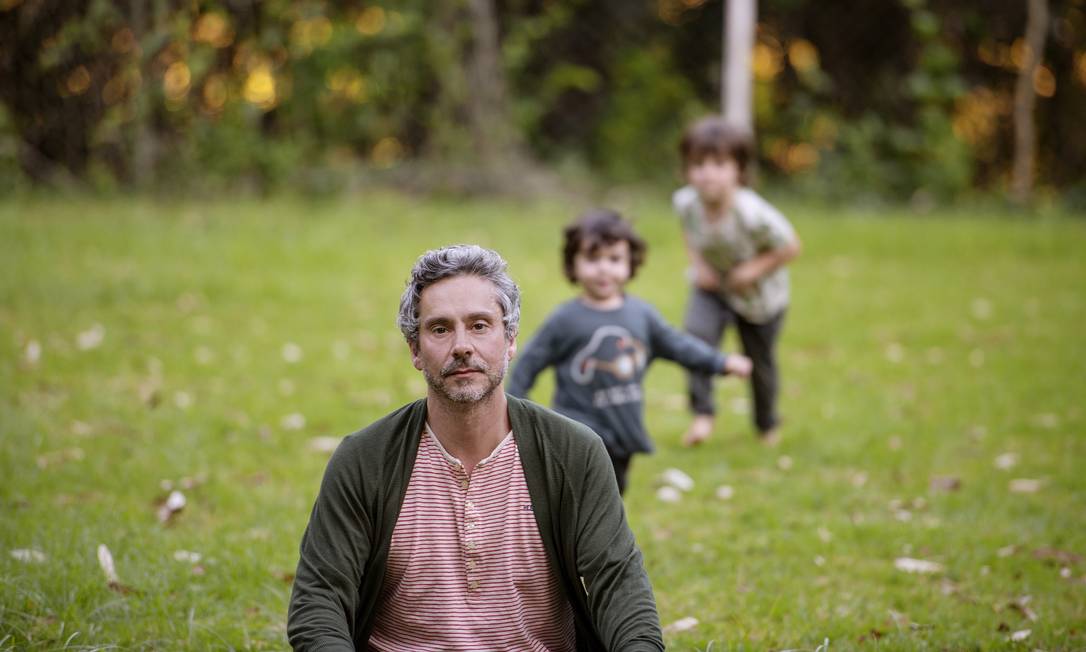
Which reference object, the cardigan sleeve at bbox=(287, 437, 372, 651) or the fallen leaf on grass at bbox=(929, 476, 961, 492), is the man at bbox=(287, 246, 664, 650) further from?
the fallen leaf on grass at bbox=(929, 476, 961, 492)

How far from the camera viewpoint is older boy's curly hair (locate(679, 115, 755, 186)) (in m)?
5.67

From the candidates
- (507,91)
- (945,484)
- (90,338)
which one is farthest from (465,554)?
(507,91)

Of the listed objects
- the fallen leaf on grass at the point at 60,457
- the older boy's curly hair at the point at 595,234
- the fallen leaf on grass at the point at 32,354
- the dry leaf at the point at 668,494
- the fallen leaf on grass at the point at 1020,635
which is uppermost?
Result: the older boy's curly hair at the point at 595,234

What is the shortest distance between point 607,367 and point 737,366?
0.50m

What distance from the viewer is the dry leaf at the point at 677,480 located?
5367 mm

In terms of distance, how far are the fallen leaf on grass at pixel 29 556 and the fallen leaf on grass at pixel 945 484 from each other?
12.3ft

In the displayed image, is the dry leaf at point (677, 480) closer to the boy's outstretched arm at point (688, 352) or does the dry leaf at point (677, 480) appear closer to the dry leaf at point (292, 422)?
the boy's outstretched arm at point (688, 352)

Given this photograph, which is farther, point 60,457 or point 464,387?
point 60,457

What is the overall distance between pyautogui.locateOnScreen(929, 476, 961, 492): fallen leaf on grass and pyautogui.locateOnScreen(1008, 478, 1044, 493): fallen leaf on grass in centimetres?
24

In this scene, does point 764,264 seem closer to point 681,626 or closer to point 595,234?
point 595,234

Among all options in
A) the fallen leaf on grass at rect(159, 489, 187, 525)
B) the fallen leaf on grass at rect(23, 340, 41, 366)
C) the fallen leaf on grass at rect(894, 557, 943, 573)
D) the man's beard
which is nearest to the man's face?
the man's beard

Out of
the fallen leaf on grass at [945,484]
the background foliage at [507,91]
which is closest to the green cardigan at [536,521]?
the fallen leaf on grass at [945,484]

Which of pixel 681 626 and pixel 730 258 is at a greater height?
pixel 730 258

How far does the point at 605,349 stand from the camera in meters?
4.55
